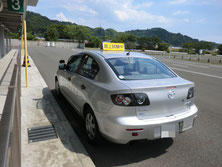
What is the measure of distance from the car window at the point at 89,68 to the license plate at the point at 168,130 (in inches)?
56.7

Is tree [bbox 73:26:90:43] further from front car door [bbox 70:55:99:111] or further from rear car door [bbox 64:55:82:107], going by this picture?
front car door [bbox 70:55:99:111]

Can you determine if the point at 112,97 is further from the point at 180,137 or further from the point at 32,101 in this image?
the point at 32,101

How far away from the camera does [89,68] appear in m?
3.53

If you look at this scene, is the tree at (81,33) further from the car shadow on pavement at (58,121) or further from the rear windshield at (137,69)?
the rear windshield at (137,69)

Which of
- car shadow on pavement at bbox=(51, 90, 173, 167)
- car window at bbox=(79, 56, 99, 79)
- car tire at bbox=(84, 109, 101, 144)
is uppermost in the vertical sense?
car window at bbox=(79, 56, 99, 79)

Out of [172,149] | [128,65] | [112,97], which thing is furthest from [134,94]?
[172,149]

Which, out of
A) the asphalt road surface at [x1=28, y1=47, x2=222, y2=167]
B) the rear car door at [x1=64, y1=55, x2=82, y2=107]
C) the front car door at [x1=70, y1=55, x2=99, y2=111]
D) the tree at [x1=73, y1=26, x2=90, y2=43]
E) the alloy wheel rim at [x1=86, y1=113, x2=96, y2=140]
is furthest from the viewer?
the tree at [x1=73, y1=26, x2=90, y2=43]

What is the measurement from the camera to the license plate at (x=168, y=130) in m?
2.60

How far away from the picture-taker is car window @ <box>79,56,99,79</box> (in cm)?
327

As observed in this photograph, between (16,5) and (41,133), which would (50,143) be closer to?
(41,133)

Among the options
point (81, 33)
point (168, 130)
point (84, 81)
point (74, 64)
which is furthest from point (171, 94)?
point (81, 33)

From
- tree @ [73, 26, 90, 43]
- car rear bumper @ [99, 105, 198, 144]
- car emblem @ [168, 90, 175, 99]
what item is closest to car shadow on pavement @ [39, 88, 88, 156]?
car rear bumper @ [99, 105, 198, 144]

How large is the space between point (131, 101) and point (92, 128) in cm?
101

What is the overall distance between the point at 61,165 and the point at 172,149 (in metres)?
1.85
